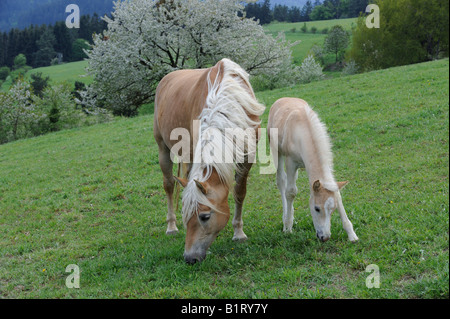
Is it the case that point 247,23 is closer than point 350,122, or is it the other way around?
point 350,122

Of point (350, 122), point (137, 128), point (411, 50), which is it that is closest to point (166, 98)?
point (350, 122)

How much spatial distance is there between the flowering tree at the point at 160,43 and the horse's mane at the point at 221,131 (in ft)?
67.5

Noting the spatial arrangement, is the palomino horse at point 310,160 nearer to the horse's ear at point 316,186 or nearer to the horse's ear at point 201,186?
the horse's ear at point 316,186

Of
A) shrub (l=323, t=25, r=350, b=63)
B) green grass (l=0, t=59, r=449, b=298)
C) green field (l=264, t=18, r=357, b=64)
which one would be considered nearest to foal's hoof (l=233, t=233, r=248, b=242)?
green grass (l=0, t=59, r=449, b=298)

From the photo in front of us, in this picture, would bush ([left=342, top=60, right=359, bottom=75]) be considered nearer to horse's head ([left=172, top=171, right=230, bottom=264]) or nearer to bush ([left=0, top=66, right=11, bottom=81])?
horse's head ([left=172, top=171, right=230, bottom=264])

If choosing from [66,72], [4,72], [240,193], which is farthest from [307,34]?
[240,193]

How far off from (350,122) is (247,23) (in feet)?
57.6

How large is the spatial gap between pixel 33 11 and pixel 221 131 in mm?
117527

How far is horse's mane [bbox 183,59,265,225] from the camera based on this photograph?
4031 mm

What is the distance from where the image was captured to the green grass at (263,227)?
3.93 m

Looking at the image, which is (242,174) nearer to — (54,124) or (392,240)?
(392,240)

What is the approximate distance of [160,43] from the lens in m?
24.6

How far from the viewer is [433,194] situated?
18.1ft

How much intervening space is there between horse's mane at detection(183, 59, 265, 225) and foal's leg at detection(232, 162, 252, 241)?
0.28 m
